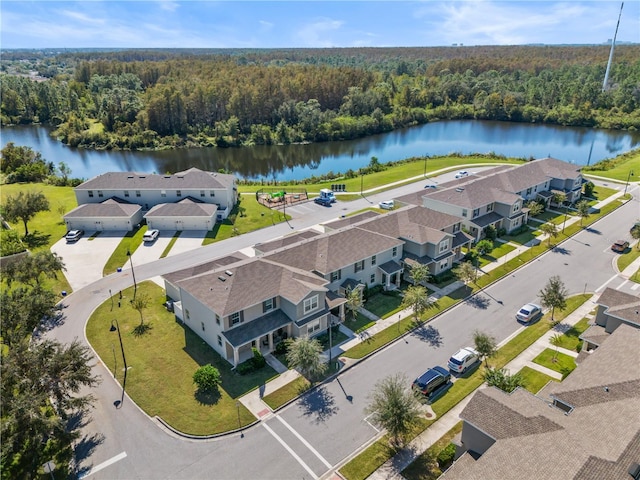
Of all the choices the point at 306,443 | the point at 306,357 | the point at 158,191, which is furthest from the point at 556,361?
the point at 158,191

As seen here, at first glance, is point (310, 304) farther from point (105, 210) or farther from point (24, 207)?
point (24, 207)

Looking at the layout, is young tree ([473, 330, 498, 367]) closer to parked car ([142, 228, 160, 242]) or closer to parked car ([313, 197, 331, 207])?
parked car ([313, 197, 331, 207])

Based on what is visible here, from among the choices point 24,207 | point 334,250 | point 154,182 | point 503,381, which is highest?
point 154,182

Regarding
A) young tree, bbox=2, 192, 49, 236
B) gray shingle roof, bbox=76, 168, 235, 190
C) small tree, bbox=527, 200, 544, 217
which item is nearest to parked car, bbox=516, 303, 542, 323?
small tree, bbox=527, 200, 544, 217

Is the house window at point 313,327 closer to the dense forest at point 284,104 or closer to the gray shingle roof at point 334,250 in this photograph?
the gray shingle roof at point 334,250

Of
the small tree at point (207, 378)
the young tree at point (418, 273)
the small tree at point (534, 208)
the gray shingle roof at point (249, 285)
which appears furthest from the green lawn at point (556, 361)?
the small tree at point (534, 208)

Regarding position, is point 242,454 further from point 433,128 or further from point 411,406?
point 433,128
